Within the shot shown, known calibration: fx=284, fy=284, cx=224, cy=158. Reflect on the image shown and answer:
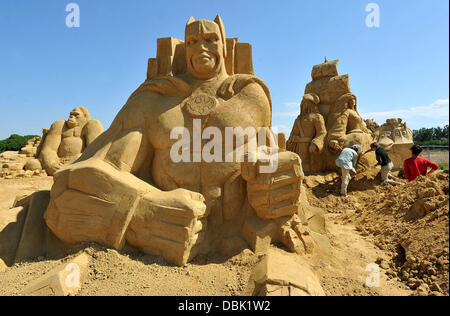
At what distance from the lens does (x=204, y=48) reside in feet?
9.34

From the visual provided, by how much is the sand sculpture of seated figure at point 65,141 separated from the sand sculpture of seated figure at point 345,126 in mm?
5880

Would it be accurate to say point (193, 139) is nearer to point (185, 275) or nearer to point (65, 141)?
point (185, 275)

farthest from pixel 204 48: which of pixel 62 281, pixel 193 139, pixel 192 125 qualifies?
pixel 62 281

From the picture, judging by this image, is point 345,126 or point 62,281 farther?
point 345,126

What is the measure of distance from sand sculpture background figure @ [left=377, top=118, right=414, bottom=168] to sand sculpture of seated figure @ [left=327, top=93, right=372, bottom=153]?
57.3 inches

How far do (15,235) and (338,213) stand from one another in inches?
193

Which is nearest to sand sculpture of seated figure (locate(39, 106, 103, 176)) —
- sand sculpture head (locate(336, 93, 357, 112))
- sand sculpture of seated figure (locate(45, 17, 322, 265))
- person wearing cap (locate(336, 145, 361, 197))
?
sand sculpture of seated figure (locate(45, 17, 322, 265))

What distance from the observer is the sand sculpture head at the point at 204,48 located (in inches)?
111

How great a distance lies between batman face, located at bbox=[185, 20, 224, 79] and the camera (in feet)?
9.29

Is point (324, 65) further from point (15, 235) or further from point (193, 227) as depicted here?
point (15, 235)

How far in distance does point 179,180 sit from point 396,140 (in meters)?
8.13

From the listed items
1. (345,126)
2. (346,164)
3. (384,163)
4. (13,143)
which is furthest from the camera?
(13,143)

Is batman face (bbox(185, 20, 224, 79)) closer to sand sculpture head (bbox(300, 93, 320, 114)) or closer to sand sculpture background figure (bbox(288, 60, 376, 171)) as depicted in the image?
sand sculpture background figure (bbox(288, 60, 376, 171))
